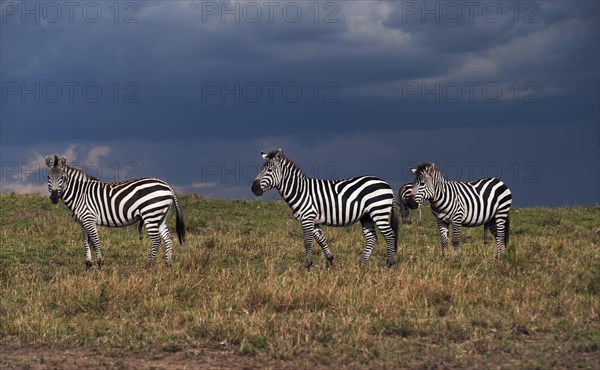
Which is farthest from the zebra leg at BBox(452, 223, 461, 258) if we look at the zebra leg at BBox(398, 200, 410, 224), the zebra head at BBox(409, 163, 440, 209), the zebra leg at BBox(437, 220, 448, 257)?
the zebra leg at BBox(398, 200, 410, 224)

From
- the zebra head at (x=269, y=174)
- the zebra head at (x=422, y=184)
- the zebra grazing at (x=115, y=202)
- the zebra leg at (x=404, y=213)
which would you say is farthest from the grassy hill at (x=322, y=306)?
the zebra leg at (x=404, y=213)

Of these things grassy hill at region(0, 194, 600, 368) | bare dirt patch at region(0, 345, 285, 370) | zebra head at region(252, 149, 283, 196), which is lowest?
bare dirt patch at region(0, 345, 285, 370)

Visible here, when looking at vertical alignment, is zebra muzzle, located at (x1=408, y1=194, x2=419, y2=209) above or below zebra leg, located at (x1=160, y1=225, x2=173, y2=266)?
above

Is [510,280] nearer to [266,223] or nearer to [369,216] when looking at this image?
[369,216]

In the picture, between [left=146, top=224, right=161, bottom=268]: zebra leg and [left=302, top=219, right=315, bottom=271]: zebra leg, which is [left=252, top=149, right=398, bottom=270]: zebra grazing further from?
[left=146, top=224, right=161, bottom=268]: zebra leg

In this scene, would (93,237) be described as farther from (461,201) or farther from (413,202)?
(461,201)

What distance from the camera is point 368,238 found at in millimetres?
14773

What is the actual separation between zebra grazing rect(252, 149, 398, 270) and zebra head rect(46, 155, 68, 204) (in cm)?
375

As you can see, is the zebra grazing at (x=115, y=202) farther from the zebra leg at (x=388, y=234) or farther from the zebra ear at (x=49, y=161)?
the zebra leg at (x=388, y=234)

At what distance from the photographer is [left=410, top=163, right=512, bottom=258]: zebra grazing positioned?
15.0 m

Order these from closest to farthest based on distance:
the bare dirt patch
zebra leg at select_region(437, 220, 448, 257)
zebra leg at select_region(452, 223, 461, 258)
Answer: the bare dirt patch, zebra leg at select_region(452, 223, 461, 258), zebra leg at select_region(437, 220, 448, 257)

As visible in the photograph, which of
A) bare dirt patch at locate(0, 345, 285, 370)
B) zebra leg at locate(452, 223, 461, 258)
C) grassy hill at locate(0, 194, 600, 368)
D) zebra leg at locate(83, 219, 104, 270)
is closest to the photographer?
bare dirt patch at locate(0, 345, 285, 370)

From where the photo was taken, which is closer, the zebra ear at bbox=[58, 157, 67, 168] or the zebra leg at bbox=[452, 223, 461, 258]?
the zebra ear at bbox=[58, 157, 67, 168]

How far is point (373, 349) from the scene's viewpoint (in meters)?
8.41
